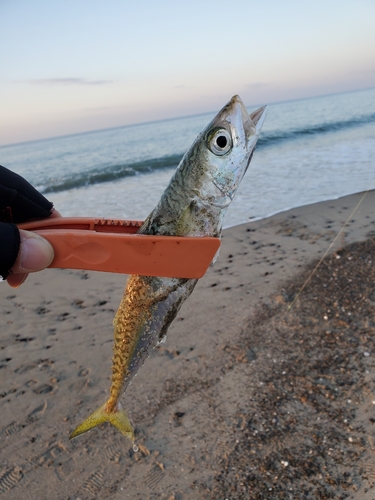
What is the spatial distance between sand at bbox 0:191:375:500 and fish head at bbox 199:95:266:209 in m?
2.62

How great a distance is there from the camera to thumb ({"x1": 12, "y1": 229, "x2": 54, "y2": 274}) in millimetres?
1832

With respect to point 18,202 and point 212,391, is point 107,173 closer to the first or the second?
point 212,391

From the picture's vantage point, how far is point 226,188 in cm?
203

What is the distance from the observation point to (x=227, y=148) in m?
1.99

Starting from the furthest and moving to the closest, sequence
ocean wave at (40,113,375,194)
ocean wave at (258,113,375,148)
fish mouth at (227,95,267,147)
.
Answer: ocean wave at (258,113,375,148) < ocean wave at (40,113,375,194) < fish mouth at (227,95,267,147)

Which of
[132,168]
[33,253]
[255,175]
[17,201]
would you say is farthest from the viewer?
[132,168]

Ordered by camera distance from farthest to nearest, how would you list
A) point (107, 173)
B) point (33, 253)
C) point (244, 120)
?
point (107, 173) < point (244, 120) < point (33, 253)

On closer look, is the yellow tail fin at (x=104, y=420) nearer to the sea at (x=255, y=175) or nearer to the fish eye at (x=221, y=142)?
the fish eye at (x=221, y=142)

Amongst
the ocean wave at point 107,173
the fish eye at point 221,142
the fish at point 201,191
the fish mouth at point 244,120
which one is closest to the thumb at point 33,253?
the fish at point 201,191

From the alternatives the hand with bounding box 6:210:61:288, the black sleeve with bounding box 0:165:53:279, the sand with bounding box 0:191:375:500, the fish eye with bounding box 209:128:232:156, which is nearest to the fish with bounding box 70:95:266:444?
the fish eye with bounding box 209:128:232:156

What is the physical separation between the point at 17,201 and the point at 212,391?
2.98m

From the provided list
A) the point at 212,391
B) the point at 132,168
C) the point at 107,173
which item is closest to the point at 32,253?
the point at 212,391

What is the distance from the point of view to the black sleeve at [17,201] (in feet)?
7.65

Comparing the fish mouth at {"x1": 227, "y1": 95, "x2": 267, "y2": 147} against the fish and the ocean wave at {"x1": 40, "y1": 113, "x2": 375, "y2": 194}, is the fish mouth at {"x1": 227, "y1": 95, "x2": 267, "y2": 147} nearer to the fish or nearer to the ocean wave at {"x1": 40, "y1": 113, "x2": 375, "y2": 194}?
the fish
